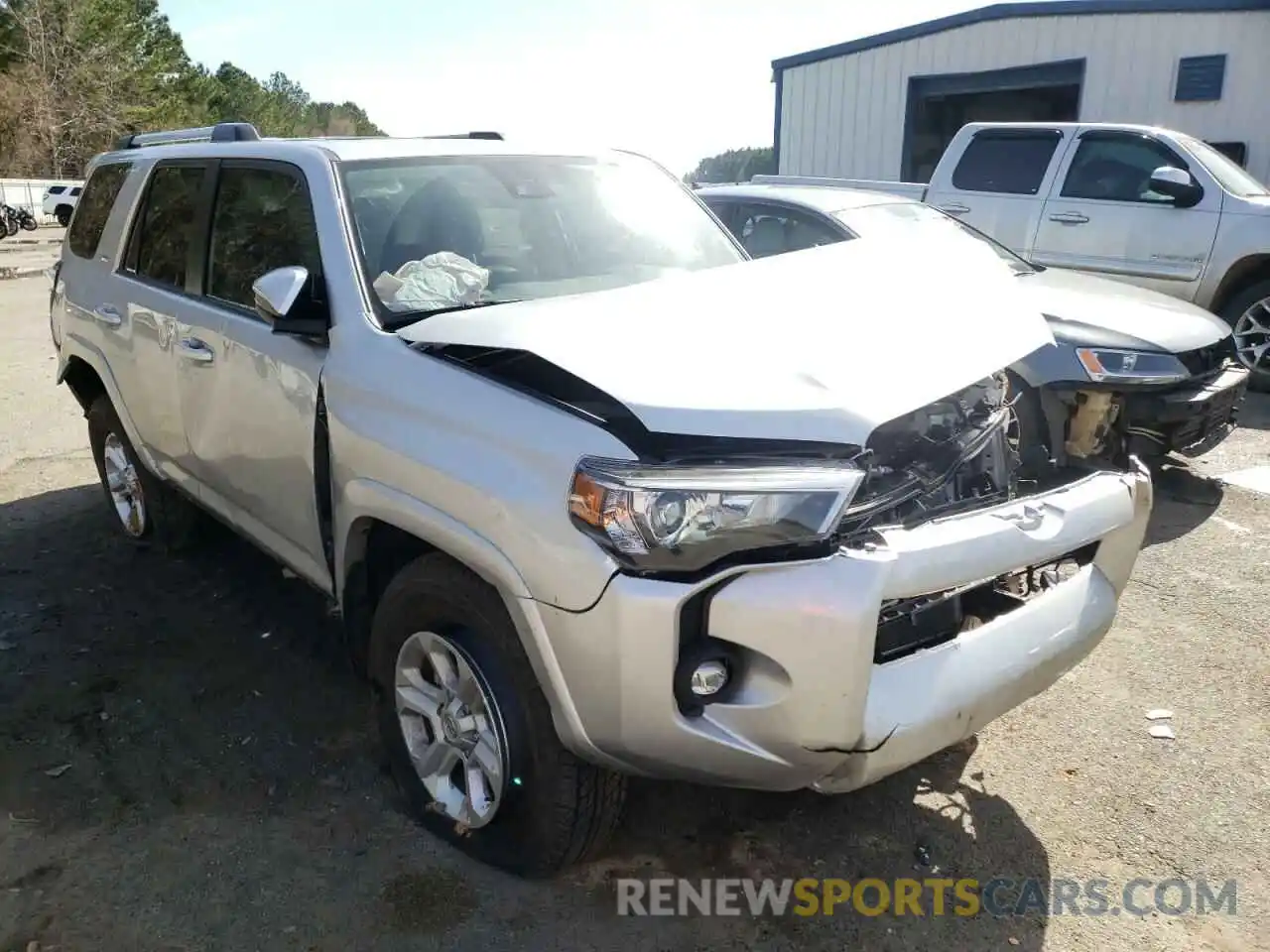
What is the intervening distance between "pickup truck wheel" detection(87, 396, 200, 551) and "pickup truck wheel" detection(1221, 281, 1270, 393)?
7.39 m

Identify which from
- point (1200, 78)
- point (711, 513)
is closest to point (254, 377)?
point (711, 513)

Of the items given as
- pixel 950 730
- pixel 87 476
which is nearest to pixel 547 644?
pixel 950 730

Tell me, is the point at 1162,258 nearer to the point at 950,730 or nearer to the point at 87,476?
the point at 950,730

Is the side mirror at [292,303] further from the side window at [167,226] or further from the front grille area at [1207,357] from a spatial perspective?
the front grille area at [1207,357]

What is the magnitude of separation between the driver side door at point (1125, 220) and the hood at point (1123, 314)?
2.05 meters

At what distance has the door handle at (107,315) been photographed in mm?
4496

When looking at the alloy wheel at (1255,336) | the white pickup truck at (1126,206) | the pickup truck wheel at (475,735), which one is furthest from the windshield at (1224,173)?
the pickup truck wheel at (475,735)

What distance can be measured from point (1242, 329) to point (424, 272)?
7155 millimetres

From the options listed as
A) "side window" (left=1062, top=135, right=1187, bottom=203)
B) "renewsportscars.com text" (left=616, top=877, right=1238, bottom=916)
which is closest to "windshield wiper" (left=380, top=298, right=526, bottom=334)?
"renewsportscars.com text" (left=616, top=877, right=1238, bottom=916)

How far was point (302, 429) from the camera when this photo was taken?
10.2ft

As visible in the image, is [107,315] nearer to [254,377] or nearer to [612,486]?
[254,377]

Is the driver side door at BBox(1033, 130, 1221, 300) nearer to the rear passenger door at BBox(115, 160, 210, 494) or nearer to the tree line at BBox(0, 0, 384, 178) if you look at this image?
the rear passenger door at BBox(115, 160, 210, 494)

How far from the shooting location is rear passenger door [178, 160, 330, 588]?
3.20m

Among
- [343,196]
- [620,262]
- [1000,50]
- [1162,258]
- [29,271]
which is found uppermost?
[1000,50]
